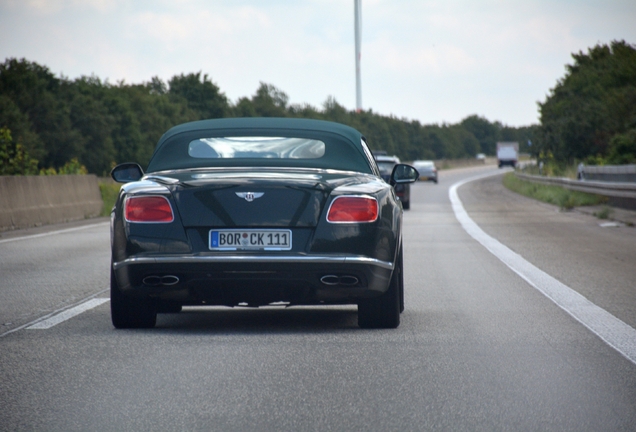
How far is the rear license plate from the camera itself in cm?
717

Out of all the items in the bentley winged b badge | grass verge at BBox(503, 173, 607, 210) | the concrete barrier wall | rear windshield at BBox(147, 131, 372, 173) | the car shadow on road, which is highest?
rear windshield at BBox(147, 131, 372, 173)

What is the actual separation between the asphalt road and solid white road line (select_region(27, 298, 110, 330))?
0.30 feet

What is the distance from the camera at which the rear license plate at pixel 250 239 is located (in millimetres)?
7172

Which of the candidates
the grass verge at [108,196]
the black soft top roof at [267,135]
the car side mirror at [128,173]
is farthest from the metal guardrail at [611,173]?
the car side mirror at [128,173]

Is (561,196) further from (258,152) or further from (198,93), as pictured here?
(198,93)

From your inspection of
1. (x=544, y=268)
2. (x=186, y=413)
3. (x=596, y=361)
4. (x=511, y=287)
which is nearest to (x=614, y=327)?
(x=596, y=361)

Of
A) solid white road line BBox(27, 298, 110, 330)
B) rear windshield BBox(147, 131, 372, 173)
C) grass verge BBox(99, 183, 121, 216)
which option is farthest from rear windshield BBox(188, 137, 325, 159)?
grass verge BBox(99, 183, 121, 216)

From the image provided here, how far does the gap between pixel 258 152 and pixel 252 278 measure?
4.51 ft

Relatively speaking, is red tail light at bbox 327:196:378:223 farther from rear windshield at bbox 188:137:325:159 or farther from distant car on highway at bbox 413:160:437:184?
distant car on highway at bbox 413:160:437:184

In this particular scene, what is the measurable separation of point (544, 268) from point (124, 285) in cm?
647

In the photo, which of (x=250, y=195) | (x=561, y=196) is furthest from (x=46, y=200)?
(x=250, y=195)

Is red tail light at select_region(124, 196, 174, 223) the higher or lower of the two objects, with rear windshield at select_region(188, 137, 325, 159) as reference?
lower

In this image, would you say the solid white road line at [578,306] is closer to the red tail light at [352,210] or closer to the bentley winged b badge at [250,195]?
the red tail light at [352,210]

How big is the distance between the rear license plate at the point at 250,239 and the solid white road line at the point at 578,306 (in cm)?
216
